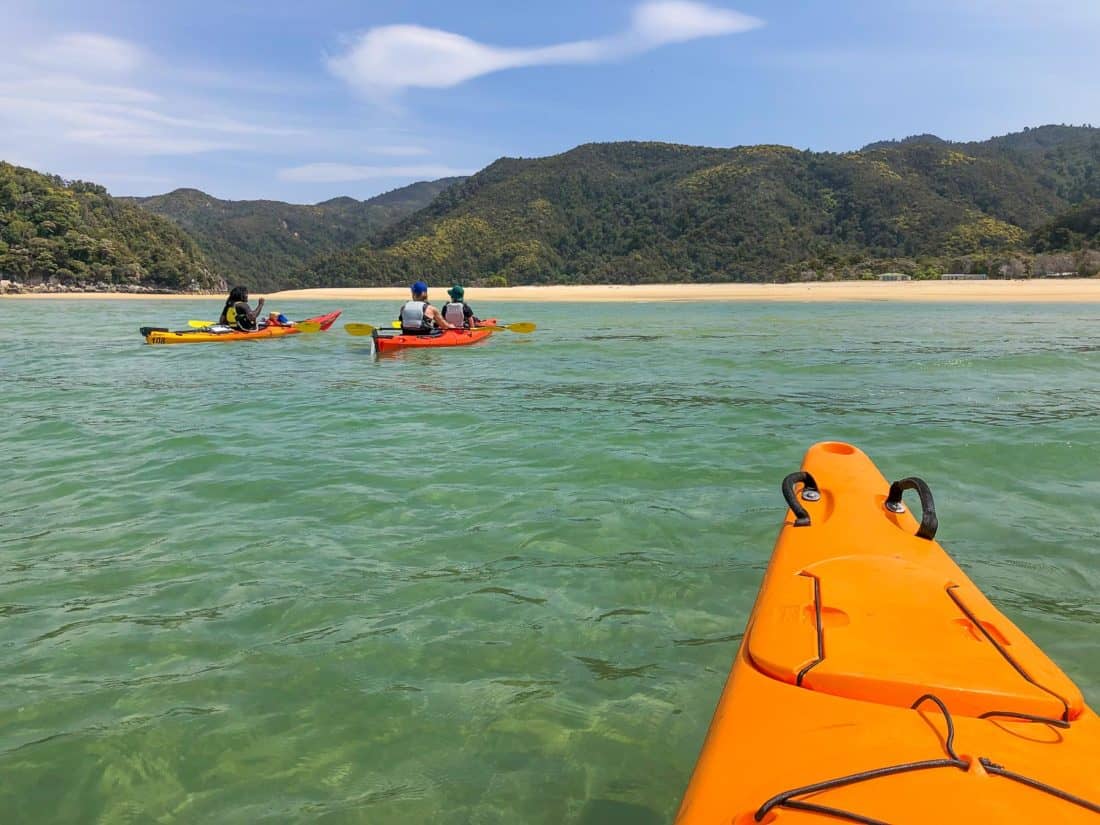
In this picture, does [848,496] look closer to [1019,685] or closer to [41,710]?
[1019,685]

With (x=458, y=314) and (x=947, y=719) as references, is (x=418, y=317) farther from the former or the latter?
(x=947, y=719)

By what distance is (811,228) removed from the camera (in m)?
93.8

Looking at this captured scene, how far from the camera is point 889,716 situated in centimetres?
167

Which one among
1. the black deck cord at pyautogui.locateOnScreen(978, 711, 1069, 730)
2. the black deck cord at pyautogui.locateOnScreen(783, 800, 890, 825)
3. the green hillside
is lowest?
the black deck cord at pyautogui.locateOnScreen(978, 711, 1069, 730)

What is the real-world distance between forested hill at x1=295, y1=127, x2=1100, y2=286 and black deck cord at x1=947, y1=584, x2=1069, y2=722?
6836cm

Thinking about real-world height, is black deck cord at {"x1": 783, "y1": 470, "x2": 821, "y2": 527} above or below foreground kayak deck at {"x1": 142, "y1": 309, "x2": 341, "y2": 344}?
below

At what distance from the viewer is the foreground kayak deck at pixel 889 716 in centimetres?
137

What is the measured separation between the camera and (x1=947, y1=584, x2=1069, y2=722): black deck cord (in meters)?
1.71

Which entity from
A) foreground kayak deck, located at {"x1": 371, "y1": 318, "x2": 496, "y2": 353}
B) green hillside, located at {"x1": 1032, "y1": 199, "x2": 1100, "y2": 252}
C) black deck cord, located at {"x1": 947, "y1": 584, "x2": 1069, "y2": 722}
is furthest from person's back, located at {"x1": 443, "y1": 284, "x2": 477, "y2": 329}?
green hillside, located at {"x1": 1032, "y1": 199, "x2": 1100, "y2": 252}

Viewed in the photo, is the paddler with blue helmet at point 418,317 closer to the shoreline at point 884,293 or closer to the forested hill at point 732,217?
the shoreline at point 884,293

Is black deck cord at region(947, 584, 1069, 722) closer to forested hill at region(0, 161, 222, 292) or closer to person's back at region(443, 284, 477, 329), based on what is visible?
person's back at region(443, 284, 477, 329)

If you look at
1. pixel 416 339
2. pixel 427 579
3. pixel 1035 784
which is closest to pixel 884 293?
pixel 416 339

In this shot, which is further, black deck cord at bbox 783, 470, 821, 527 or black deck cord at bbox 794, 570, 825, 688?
black deck cord at bbox 783, 470, 821, 527

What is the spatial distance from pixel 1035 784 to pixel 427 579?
299 centimetres
